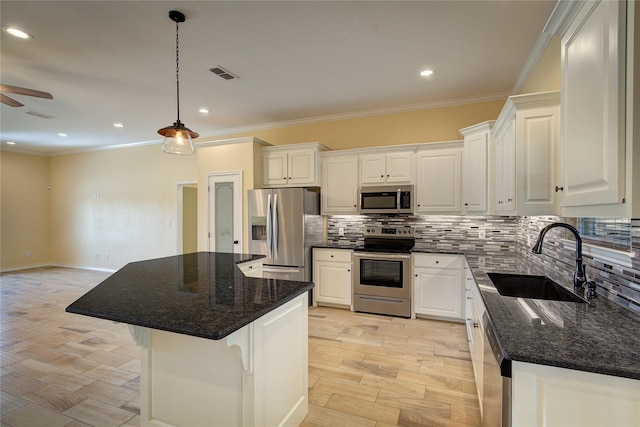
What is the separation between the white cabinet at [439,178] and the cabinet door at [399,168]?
0.11 metres

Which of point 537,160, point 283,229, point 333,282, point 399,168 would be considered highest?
point 399,168

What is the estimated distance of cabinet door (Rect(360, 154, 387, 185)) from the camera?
4066 mm

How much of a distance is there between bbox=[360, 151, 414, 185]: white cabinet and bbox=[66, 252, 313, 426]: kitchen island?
260cm

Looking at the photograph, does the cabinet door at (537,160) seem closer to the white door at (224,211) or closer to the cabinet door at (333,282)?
the cabinet door at (333,282)

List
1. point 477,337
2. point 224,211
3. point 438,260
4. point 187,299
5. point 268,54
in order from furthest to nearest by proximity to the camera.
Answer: point 224,211 < point 438,260 < point 268,54 < point 477,337 < point 187,299

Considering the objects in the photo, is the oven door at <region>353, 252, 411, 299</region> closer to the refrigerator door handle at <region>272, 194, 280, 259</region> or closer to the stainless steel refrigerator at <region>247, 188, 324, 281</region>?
the stainless steel refrigerator at <region>247, 188, 324, 281</region>

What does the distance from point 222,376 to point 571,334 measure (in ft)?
5.22

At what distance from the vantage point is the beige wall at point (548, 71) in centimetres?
229

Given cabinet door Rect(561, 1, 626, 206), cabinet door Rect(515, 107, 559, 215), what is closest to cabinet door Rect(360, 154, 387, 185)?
cabinet door Rect(515, 107, 559, 215)

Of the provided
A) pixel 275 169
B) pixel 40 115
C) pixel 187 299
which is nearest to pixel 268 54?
pixel 275 169

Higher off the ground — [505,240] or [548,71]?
[548,71]

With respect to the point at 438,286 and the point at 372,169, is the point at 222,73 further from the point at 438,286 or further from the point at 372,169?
the point at 438,286

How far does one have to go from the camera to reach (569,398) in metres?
0.99

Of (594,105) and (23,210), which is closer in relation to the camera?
(594,105)
